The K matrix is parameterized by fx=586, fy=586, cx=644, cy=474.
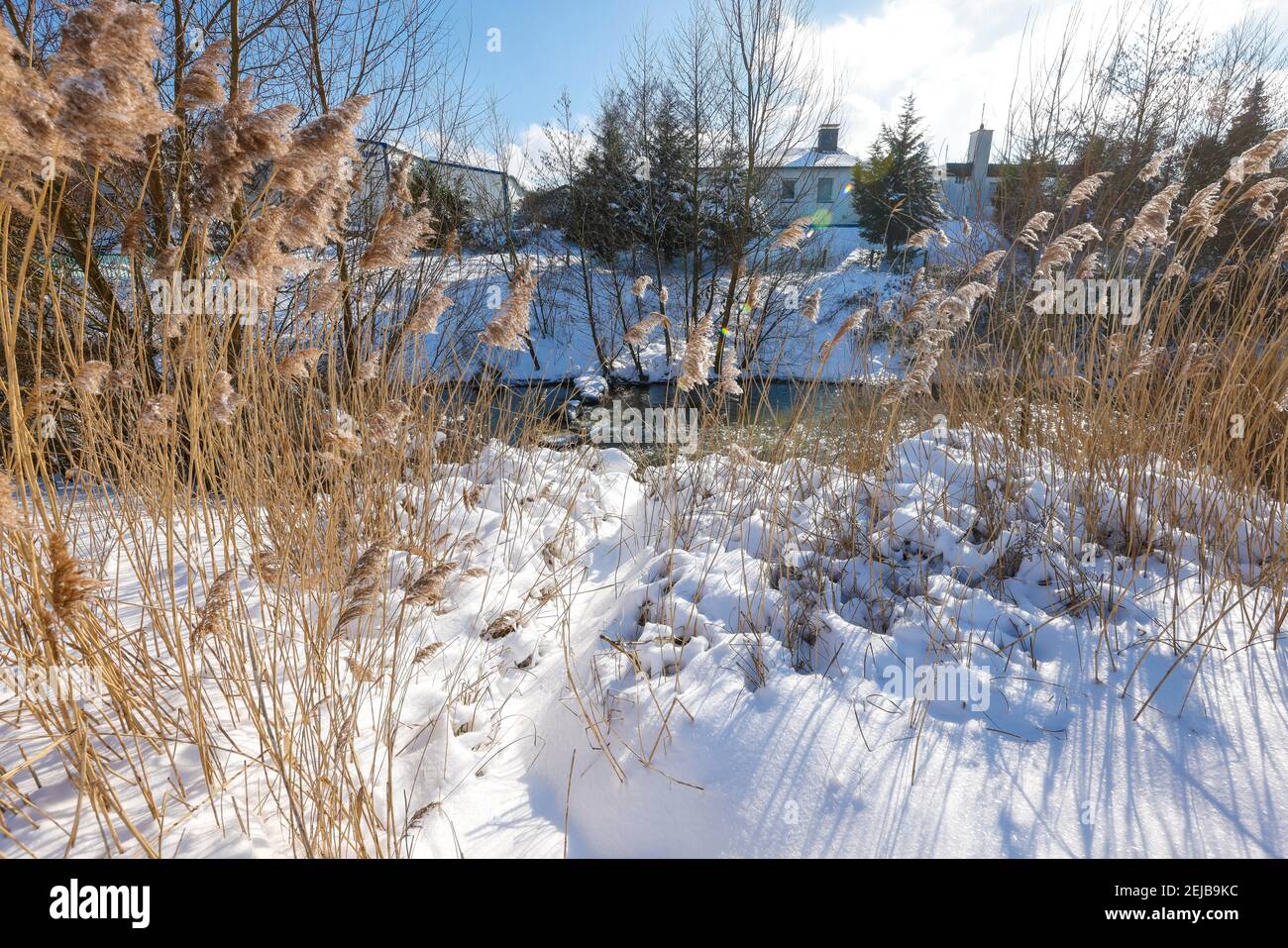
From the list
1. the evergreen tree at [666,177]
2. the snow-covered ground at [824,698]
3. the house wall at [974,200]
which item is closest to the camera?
the snow-covered ground at [824,698]

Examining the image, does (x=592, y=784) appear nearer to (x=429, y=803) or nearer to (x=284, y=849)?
(x=429, y=803)

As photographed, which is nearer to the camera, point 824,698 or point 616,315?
point 824,698

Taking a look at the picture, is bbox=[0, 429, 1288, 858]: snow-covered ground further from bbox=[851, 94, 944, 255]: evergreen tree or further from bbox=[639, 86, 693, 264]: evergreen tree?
bbox=[851, 94, 944, 255]: evergreen tree

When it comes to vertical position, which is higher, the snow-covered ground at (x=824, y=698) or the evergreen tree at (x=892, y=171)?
the evergreen tree at (x=892, y=171)

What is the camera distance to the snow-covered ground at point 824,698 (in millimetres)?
1396

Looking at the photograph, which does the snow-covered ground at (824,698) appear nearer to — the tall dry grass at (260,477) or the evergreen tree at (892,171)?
the tall dry grass at (260,477)

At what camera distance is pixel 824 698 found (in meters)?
1.79

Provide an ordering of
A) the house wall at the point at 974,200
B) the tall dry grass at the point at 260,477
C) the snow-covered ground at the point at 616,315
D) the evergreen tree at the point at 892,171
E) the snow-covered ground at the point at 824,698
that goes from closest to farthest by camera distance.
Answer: the tall dry grass at the point at 260,477 → the snow-covered ground at the point at 824,698 → the house wall at the point at 974,200 → the snow-covered ground at the point at 616,315 → the evergreen tree at the point at 892,171

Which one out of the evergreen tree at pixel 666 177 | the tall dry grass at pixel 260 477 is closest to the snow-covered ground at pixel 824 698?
the tall dry grass at pixel 260 477

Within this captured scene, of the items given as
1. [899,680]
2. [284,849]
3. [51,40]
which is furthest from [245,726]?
[51,40]

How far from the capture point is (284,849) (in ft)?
4.32

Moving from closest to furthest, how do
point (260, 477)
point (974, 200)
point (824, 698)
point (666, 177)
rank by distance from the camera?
point (824, 698), point (260, 477), point (974, 200), point (666, 177)

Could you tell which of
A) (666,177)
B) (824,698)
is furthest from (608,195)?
(824,698)

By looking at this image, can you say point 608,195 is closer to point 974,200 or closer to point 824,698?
point 974,200
